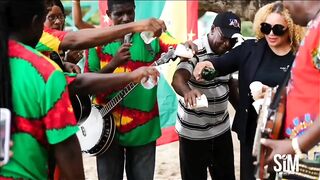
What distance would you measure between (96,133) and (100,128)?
0.05 m

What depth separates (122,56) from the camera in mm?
3840

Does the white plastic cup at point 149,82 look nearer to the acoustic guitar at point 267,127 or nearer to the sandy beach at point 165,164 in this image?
the acoustic guitar at point 267,127

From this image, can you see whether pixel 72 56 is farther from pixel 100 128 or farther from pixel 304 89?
pixel 304 89

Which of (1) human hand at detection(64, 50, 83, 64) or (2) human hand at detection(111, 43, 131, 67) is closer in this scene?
(2) human hand at detection(111, 43, 131, 67)

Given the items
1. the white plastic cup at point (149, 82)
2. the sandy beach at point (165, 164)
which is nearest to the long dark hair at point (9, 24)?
the white plastic cup at point (149, 82)

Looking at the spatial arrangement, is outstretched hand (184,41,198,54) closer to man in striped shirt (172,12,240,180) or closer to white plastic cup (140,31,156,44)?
man in striped shirt (172,12,240,180)

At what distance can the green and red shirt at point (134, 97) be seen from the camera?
13.3ft

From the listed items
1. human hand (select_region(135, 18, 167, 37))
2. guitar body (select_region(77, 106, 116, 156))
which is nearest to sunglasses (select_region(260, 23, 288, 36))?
human hand (select_region(135, 18, 167, 37))

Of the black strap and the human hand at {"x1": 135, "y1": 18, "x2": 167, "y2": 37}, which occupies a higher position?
the human hand at {"x1": 135, "y1": 18, "x2": 167, "y2": 37}

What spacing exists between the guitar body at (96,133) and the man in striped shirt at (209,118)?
57 centimetres

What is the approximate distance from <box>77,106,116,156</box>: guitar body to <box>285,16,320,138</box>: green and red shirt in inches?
65.1

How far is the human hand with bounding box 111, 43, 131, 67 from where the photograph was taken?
3.84m

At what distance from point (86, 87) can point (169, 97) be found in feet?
9.39

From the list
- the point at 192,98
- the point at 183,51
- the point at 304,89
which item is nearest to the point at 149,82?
the point at 192,98
